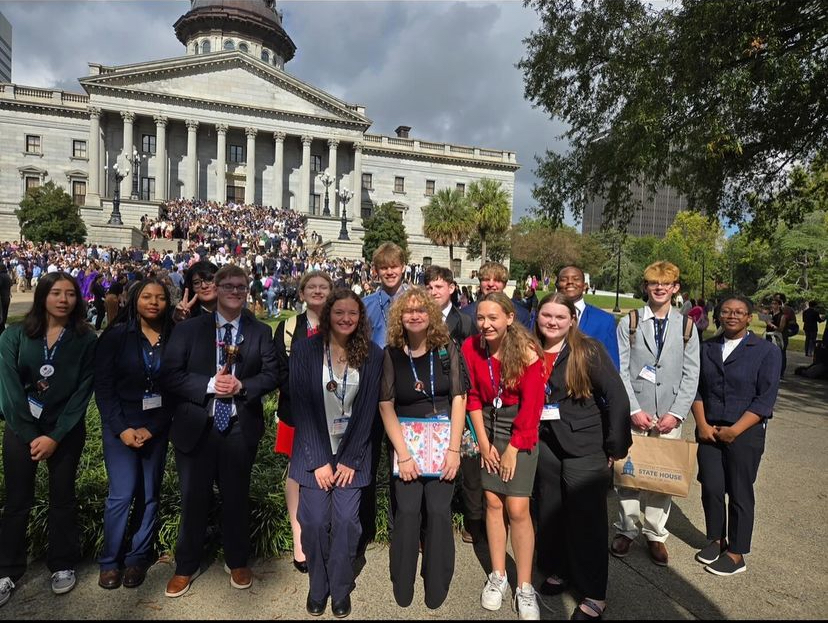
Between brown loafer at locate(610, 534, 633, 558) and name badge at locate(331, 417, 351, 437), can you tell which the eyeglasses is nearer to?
name badge at locate(331, 417, 351, 437)

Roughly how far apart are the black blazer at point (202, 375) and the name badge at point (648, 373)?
2920 mm

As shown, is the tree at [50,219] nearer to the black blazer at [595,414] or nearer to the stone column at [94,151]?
the stone column at [94,151]

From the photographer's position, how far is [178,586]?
11.3 ft

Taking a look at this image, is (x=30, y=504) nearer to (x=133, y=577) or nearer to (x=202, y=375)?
(x=133, y=577)

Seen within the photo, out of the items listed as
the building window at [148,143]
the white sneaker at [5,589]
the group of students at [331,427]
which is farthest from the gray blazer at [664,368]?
the building window at [148,143]

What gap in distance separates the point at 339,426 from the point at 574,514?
1.66 m

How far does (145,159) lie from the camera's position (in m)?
52.4

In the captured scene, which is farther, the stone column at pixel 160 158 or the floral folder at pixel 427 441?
the stone column at pixel 160 158

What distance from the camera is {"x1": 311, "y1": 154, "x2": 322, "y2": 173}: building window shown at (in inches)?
2314

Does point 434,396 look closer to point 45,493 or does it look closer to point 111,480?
point 111,480

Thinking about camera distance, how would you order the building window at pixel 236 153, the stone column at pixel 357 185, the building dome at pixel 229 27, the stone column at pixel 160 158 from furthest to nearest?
the building dome at pixel 229 27
the stone column at pixel 357 185
the building window at pixel 236 153
the stone column at pixel 160 158

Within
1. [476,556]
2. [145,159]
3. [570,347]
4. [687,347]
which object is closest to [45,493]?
[476,556]

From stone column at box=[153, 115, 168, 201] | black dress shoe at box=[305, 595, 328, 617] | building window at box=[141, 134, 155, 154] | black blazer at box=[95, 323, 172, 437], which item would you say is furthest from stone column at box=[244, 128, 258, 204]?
black dress shoe at box=[305, 595, 328, 617]

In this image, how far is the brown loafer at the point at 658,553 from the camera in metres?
4.03
